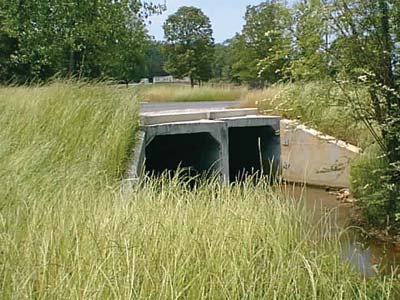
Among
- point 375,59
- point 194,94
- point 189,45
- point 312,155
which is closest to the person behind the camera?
point 375,59

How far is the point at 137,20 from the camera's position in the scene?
16.5 metres

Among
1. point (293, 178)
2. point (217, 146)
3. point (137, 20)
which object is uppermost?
point (137, 20)

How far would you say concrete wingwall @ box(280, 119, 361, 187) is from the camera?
39.2 feet

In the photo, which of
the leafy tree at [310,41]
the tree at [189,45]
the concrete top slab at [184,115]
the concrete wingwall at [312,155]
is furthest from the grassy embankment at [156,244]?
the tree at [189,45]

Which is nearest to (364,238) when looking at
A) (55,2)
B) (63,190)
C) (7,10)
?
(63,190)

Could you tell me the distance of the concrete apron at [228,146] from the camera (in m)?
11.9

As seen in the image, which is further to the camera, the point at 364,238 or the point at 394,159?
the point at 394,159

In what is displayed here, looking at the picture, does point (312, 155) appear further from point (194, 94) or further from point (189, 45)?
point (189, 45)

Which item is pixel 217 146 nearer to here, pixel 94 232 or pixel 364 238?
pixel 364 238

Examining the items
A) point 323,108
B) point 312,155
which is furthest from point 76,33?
point 323,108

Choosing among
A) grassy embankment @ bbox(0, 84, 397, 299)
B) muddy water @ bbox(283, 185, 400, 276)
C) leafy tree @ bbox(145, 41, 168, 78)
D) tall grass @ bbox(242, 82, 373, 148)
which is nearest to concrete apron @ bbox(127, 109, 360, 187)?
tall grass @ bbox(242, 82, 373, 148)

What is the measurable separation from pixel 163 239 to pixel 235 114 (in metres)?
11.5

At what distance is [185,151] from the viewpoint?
13.9 m

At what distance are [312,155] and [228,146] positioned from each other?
6.54 feet
